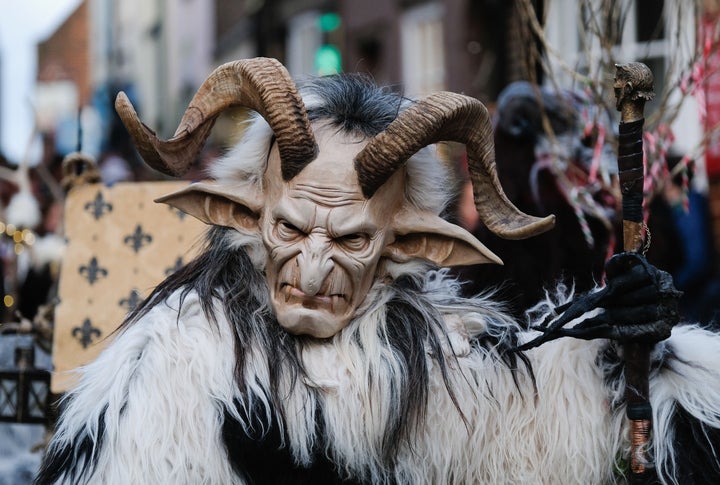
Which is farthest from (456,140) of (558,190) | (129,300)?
(558,190)

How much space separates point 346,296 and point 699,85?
2.12 meters

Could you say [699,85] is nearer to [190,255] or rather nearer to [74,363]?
[190,255]

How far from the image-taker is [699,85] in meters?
4.70

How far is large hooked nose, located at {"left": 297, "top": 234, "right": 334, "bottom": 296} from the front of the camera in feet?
10.5

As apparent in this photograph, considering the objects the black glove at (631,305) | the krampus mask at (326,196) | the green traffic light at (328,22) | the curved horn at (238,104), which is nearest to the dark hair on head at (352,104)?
the krampus mask at (326,196)

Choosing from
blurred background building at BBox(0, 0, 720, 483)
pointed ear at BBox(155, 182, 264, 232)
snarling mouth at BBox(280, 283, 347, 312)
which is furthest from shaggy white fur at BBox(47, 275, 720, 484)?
blurred background building at BBox(0, 0, 720, 483)

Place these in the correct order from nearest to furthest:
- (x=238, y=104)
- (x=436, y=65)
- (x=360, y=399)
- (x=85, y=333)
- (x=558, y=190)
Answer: (x=360, y=399), (x=238, y=104), (x=85, y=333), (x=558, y=190), (x=436, y=65)

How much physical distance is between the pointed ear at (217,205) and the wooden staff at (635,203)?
1053mm

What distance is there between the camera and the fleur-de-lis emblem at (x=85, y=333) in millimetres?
4441

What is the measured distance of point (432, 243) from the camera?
3.46 meters

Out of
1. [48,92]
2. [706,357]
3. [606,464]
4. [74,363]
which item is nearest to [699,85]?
[706,357]

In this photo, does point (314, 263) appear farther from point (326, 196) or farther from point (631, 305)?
point (631, 305)

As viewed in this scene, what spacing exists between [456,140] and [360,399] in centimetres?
79

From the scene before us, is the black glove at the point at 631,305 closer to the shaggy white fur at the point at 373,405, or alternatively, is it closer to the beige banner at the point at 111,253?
the shaggy white fur at the point at 373,405
